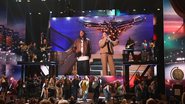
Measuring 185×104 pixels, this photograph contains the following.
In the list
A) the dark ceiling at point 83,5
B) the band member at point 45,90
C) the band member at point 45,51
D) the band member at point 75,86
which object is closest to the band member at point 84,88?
the band member at point 75,86

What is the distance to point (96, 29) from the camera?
16.0 m

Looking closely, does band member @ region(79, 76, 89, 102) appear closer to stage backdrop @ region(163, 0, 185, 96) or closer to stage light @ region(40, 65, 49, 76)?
stage light @ region(40, 65, 49, 76)

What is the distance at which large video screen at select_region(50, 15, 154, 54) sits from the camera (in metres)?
15.3

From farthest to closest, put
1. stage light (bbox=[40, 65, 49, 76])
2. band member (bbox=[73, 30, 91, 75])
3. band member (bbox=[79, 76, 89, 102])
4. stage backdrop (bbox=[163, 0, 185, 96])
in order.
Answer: stage light (bbox=[40, 65, 49, 76])
band member (bbox=[73, 30, 91, 75])
band member (bbox=[79, 76, 89, 102])
stage backdrop (bbox=[163, 0, 185, 96])

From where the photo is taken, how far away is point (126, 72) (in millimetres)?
14852

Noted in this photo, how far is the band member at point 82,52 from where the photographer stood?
15.8m

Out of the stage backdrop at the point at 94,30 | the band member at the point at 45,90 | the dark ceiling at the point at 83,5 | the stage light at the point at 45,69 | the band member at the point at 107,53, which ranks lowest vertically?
the band member at the point at 45,90

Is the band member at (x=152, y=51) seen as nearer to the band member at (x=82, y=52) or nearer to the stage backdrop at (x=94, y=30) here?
the stage backdrop at (x=94, y=30)

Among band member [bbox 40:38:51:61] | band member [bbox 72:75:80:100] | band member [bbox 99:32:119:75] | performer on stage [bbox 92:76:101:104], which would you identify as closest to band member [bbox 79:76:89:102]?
band member [bbox 72:75:80:100]

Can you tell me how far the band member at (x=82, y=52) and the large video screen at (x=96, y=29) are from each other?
212 mm

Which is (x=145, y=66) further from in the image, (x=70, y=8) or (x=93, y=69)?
(x=70, y=8)

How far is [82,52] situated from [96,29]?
1375mm

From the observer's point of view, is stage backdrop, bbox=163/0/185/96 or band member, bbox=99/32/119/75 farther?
band member, bbox=99/32/119/75

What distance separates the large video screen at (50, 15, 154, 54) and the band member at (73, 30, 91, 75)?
21 cm
